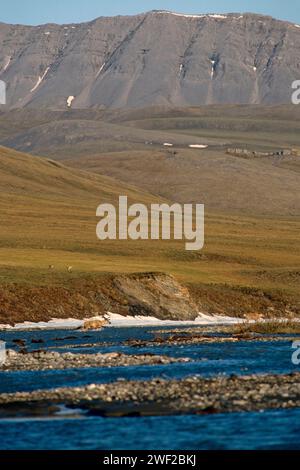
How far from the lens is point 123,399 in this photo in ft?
118

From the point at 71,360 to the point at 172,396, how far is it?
498 inches

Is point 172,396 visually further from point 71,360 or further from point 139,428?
point 71,360

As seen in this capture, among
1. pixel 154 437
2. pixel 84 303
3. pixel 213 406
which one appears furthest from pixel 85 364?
pixel 84 303

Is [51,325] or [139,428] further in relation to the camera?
[51,325]

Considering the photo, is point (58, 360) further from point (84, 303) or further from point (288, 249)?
point (288, 249)

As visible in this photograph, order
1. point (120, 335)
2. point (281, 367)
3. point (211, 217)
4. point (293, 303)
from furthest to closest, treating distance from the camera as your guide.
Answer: point (211, 217) < point (293, 303) < point (120, 335) < point (281, 367)

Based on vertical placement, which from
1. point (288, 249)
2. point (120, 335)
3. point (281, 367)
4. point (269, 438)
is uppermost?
point (288, 249)

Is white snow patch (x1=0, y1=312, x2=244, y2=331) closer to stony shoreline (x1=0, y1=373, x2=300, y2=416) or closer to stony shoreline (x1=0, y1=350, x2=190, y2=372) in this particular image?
stony shoreline (x1=0, y1=350, x2=190, y2=372)

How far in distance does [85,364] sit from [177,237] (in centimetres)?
8006

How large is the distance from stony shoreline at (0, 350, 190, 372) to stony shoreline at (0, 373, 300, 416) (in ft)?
22.8

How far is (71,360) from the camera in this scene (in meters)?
48.2

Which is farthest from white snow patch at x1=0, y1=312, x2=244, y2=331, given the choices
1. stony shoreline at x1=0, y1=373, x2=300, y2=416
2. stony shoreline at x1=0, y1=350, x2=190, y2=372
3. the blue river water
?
stony shoreline at x1=0, y1=373, x2=300, y2=416

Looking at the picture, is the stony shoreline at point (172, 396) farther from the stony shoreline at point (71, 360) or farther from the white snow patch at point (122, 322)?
the white snow patch at point (122, 322)

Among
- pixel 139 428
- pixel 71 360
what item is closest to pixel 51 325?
pixel 71 360
